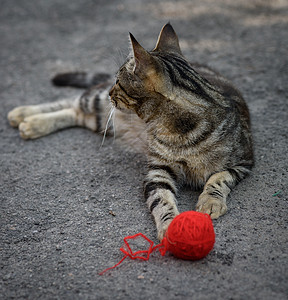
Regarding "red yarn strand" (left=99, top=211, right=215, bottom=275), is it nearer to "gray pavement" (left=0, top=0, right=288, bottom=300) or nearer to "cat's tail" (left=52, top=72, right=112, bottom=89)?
"gray pavement" (left=0, top=0, right=288, bottom=300)

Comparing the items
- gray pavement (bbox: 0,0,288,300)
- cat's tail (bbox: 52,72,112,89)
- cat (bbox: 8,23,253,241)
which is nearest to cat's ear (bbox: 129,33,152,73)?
cat (bbox: 8,23,253,241)

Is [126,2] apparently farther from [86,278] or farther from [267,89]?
[86,278]

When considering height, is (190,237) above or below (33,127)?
Result: above

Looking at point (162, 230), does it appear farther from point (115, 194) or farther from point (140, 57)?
point (140, 57)

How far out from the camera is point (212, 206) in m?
2.58

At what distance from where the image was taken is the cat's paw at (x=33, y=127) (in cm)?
381

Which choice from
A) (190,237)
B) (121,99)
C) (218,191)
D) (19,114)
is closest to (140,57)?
(121,99)

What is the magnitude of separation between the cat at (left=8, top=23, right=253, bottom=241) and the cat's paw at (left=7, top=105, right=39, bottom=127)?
1.48 m

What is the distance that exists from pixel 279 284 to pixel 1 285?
5.13ft

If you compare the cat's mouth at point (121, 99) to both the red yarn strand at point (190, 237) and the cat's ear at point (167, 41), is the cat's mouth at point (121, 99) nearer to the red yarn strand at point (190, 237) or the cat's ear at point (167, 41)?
the cat's ear at point (167, 41)

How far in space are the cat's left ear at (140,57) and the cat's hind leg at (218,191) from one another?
95cm

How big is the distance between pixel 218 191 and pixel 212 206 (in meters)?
0.18

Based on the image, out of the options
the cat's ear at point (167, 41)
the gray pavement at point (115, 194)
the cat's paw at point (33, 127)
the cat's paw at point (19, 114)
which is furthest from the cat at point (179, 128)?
the cat's paw at point (19, 114)

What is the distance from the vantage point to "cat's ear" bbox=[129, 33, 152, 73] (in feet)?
8.06
